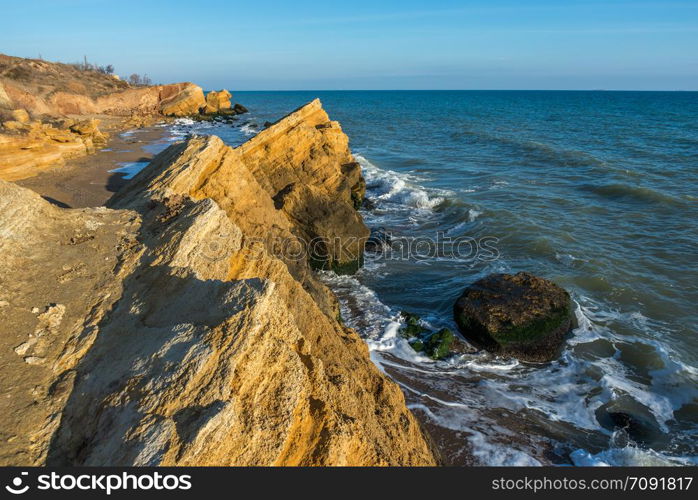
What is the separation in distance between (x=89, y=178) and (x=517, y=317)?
20.9m

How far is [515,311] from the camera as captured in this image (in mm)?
11664

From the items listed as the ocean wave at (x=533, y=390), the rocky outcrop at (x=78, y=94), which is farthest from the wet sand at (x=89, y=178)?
the ocean wave at (x=533, y=390)

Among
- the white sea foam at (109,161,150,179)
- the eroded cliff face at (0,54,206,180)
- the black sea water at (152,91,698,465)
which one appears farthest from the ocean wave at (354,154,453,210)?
the eroded cliff face at (0,54,206,180)

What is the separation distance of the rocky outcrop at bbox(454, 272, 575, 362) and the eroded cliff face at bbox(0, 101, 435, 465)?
5.24m

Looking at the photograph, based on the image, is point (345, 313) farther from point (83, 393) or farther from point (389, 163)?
point (389, 163)

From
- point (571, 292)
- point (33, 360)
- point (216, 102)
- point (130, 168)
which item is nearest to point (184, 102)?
point (216, 102)

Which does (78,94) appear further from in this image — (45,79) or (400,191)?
(400,191)

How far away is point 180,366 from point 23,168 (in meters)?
22.0

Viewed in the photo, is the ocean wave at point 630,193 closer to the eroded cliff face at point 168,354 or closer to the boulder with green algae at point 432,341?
the boulder with green algae at point 432,341

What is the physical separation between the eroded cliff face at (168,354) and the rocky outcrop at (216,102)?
6933 cm

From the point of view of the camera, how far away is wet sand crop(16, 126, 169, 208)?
17.8 m

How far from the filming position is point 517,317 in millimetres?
11539

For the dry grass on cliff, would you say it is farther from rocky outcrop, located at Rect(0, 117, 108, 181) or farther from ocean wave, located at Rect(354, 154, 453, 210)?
ocean wave, located at Rect(354, 154, 453, 210)

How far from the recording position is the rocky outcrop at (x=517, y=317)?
444 inches
